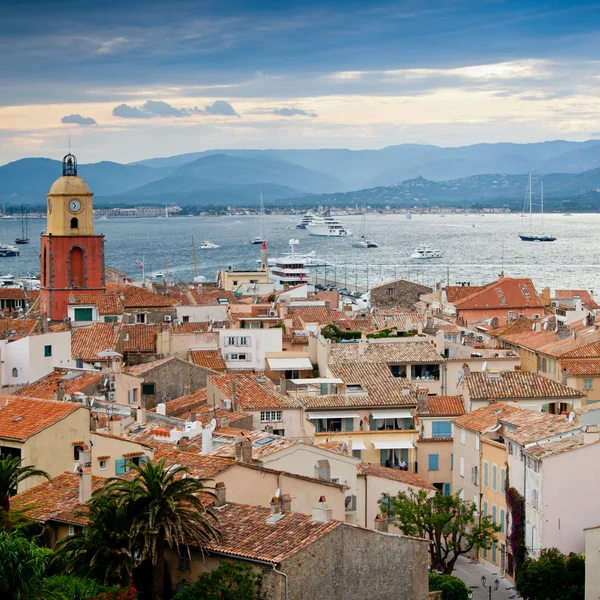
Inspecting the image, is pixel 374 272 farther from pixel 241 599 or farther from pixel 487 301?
pixel 241 599

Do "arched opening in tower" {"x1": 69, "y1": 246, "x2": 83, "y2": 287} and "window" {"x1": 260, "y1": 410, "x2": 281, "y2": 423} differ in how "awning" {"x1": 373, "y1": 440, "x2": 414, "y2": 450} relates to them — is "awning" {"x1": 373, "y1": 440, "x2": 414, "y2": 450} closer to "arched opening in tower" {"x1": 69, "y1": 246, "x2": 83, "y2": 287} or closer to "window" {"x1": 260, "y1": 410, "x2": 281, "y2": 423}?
"window" {"x1": 260, "y1": 410, "x2": 281, "y2": 423}

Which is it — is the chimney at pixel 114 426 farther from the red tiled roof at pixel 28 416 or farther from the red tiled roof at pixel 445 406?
the red tiled roof at pixel 445 406

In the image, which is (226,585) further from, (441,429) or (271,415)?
(441,429)

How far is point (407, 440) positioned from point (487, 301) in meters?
35.1

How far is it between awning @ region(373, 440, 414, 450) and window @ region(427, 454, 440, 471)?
64 cm

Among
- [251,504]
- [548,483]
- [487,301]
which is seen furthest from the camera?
[487,301]

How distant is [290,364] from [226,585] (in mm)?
27519

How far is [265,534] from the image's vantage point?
19.7m

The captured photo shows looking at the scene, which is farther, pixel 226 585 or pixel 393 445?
pixel 393 445

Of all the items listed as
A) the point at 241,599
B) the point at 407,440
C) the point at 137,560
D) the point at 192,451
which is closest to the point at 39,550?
the point at 137,560

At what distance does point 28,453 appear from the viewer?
2539cm

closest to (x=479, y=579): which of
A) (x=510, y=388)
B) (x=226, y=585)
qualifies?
(x=510, y=388)

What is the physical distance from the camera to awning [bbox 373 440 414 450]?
122 feet

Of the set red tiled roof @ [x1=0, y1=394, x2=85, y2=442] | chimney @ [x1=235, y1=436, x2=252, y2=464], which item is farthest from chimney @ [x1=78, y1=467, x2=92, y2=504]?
red tiled roof @ [x1=0, y1=394, x2=85, y2=442]
